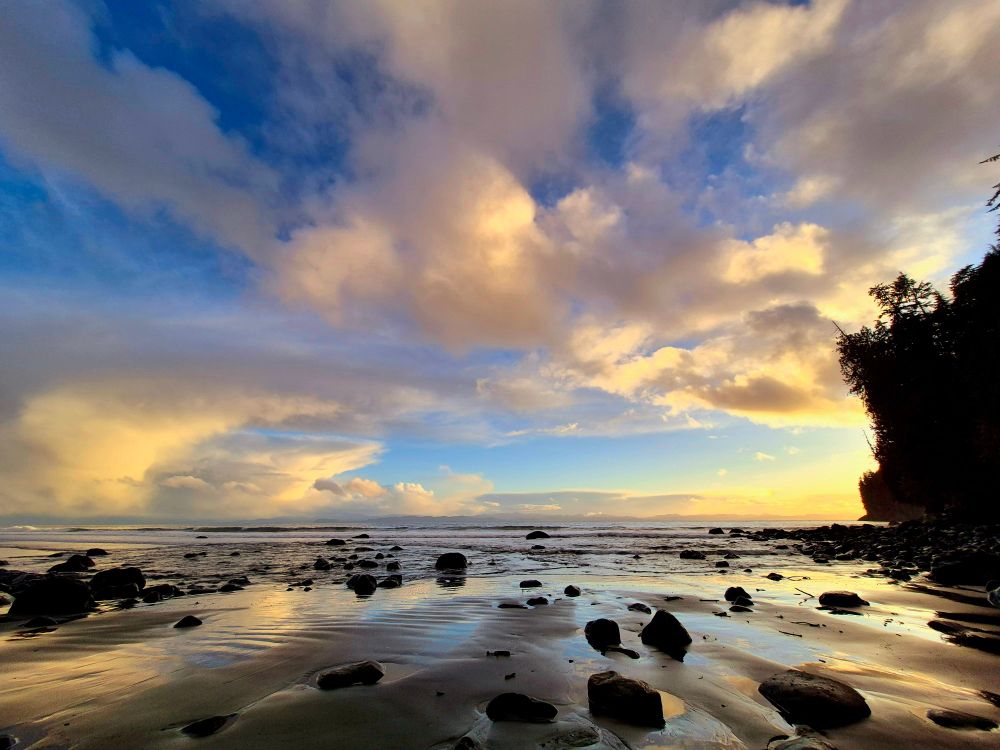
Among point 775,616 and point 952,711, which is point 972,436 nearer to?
point 775,616

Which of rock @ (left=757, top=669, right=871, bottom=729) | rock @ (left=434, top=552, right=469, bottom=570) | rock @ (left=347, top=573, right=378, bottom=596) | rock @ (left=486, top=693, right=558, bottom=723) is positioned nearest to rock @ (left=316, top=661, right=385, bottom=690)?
rock @ (left=486, top=693, right=558, bottom=723)

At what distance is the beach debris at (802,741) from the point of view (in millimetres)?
3613

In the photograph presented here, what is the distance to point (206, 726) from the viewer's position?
4164 mm

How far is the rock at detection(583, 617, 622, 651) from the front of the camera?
7.00m

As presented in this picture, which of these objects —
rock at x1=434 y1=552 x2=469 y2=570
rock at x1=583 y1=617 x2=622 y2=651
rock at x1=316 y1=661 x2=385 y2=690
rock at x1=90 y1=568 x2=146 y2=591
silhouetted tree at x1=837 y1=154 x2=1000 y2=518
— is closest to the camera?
rock at x1=316 y1=661 x2=385 y2=690

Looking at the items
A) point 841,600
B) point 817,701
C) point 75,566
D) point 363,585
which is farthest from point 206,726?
point 75,566

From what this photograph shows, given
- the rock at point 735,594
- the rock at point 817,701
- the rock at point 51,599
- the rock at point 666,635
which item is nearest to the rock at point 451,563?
the rock at point 735,594

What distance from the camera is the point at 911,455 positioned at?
106 ft

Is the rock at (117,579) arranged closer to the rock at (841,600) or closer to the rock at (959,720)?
the rock at (959,720)

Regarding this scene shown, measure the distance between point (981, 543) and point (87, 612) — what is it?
2988 centimetres

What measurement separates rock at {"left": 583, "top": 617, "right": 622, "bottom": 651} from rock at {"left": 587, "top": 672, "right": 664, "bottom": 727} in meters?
2.48

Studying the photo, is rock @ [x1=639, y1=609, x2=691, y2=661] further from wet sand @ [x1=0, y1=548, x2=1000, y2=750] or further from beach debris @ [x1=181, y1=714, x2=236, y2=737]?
beach debris @ [x1=181, y1=714, x2=236, y2=737]

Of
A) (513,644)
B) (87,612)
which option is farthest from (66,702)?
(87,612)

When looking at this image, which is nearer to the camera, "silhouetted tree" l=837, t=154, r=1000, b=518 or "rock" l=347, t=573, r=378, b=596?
"rock" l=347, t=573, r=378, b=596
